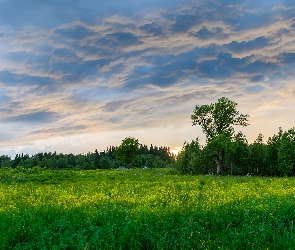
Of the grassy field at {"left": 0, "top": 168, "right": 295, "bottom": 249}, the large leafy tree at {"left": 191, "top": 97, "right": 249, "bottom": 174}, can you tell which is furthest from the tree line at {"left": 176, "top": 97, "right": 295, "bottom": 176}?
the grassy field at {"left": 0, "top": 168, "right": 295, "bottom": 249}

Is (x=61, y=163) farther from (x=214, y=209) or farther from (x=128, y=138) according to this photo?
(x=214, y=209)

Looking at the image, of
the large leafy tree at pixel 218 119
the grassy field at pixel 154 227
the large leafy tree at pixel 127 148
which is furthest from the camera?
the large leafy tree at pixel 127 148

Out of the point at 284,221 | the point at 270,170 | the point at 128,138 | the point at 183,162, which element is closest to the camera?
the point at 284,221

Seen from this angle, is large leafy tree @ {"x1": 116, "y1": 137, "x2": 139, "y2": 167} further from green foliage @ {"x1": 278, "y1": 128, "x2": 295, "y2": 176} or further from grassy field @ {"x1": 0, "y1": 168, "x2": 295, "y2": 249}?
grassy field @ {"x1": 0, "y1": 168, "x2": 295, "y2": 249}

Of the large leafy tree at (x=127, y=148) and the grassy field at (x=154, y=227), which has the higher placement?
the large leafy tree at (x=127, y=148)

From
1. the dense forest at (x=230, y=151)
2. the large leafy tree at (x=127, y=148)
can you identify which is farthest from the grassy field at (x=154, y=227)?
the large leafy tree at (x=127, y=148)

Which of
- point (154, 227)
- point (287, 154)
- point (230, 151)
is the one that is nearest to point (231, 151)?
point (230, 151)

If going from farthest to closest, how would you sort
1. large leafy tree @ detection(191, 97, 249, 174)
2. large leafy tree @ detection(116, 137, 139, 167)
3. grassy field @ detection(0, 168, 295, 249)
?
1. large leafy tree @ detection(116, 137, 139, 167)
2. large leafy tree @ detection(191, 97, 249, 174)
3. grassy field @ detection(0, 168, 295, 249)

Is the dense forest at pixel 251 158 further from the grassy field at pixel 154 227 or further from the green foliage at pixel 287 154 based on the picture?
the grassy field at pixel 154 227

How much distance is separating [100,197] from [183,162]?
55023 millimetres

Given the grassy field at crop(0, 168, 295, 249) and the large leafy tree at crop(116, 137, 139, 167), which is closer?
the grassy field at crop(0, 168, 295, 249)

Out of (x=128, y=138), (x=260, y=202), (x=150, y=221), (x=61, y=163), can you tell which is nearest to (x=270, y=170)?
(x=128, y=138)

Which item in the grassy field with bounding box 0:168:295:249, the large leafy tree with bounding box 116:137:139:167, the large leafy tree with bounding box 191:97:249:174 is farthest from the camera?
the large leafy tree with bounding box 116:137:139:167

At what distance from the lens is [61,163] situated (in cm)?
16438
